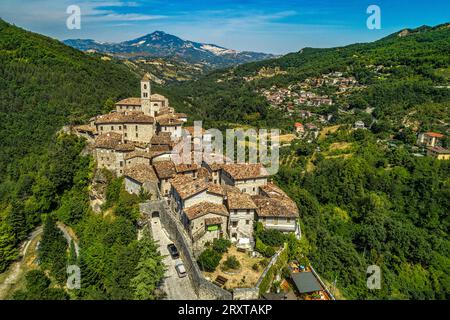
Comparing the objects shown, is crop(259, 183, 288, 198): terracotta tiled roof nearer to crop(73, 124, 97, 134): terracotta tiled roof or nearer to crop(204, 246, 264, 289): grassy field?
crop(204, 246, 264, 289): grassy field

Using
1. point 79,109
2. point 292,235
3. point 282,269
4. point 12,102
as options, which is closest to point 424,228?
point 292,235

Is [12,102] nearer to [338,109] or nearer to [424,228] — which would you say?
[424,228]

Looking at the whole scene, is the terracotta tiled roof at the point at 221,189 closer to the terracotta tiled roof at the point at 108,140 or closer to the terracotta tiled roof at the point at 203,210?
the terracotta tiled roof at the point at 203,210

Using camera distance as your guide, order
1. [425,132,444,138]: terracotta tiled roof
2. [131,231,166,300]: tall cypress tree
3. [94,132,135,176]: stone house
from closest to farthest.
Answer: [131,231,166,300]: tall cypress tree → [94,132,135,176]: stone house → [425,132,444,138]: terracotta tiled roof

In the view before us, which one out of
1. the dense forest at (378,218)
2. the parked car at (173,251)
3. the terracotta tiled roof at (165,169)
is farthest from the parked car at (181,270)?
the dense forest at (378,218)

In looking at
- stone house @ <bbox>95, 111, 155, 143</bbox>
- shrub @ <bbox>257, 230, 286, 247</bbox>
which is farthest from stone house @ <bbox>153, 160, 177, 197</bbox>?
shrub @ <bbox>257, 230, 286, 247</bbox>

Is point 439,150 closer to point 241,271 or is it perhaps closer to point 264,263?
point 264,263
